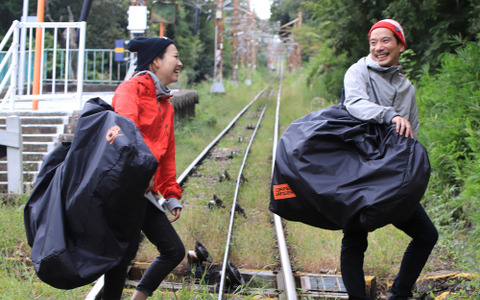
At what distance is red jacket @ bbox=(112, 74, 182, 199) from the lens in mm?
2908

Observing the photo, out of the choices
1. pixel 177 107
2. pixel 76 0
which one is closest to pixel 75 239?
pixel 177 107

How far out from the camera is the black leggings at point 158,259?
2951 millimetres

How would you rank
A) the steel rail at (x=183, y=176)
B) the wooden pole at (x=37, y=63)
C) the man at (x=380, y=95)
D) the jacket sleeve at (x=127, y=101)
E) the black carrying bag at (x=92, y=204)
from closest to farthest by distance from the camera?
the black carrying bag at (x=92, y=204)
the jacket sleeve at (x=127, y=101)
the man at (x=380, y=95)
the steel rail at (x=183, y=176)
the wooden pole at (x=37, y=63)

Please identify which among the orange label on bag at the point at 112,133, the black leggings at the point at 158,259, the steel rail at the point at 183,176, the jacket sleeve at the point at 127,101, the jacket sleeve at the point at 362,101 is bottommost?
the steel rail at the point at 183,176

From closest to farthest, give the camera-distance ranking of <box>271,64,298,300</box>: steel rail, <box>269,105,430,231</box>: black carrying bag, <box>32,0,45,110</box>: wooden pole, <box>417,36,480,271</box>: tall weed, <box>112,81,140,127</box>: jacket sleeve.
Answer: <box>269,105,430,231</box>: black carrying bag → <box>112,81,140,127</box>: jacket sleeve → <box>271,64,298,300</box>: steel rail → <box>417,36,480,271</box>: tall weed → <box>32,0,45,110</box>: wooden pole

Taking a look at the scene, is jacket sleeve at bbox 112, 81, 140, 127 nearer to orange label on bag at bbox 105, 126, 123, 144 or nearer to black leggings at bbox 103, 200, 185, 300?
orange label on bag at bbox 105, 126, 123, 144

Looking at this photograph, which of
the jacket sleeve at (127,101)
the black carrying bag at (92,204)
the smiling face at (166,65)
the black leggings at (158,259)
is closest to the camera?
the black carrying bag at (92,204)

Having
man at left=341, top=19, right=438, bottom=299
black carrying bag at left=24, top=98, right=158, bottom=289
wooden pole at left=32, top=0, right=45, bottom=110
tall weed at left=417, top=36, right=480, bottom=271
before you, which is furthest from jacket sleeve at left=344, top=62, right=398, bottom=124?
wooden pole at left=32, top=0, right=45, bottom=110

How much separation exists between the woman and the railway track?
0.80 metres

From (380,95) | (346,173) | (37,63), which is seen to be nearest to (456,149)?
(380,95)

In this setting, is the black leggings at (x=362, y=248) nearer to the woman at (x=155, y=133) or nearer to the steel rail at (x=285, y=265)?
the steel rail at (x=285, y=265)

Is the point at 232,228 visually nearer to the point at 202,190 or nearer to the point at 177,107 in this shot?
the point at 202,190

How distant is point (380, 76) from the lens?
3.10 metres

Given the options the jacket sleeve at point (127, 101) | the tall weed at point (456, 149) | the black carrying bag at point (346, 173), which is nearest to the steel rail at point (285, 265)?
the black carrying bag at point (346, 173)
